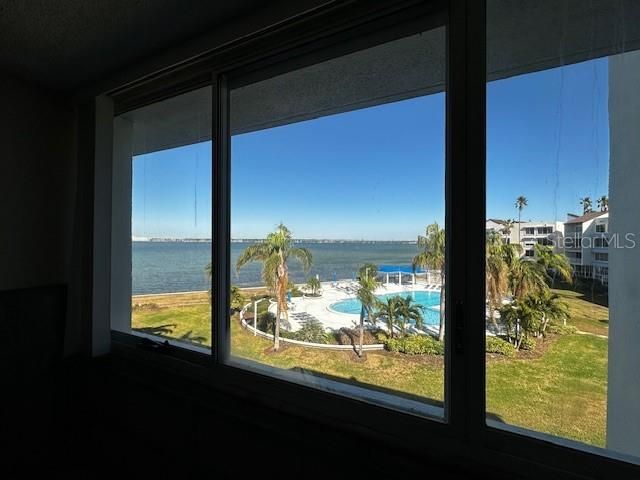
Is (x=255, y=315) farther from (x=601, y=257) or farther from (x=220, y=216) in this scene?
(x=601, y=257)

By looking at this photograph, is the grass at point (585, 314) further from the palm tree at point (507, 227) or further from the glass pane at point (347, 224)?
the glass pane at point (347, 224)

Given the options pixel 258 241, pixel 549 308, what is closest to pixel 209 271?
pixel 258 241

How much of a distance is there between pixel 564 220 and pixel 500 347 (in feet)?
1.36

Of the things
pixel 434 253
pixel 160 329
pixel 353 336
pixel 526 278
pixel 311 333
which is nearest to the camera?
pixel 526 278

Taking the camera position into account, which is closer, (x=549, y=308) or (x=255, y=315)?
(x=549, y=308)

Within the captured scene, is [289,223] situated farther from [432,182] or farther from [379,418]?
[379,418]

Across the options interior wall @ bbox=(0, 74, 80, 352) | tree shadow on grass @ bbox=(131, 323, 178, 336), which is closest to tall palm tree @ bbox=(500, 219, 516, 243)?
tree shadow on grass @ bbox=(131, 323, 178, 336)

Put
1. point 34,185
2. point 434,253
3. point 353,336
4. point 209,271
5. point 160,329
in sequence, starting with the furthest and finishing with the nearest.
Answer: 1. point 34,185
2. point 160,329
3. point 209,271
4. point 353,336
5. point 434,253

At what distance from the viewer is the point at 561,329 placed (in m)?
0.98

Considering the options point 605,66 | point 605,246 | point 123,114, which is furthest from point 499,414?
point 123,114

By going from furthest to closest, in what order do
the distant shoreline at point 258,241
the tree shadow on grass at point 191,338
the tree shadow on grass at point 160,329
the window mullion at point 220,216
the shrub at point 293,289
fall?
the tree shadow on grass at point 160,329 → the tree shadow on grass at point 191,338 → the window mullion at point 220,216 → the shrub at point 293,289 → the distant shoreline at point 258,241

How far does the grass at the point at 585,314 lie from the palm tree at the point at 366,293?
595 millimetres

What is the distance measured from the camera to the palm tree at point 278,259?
157cm

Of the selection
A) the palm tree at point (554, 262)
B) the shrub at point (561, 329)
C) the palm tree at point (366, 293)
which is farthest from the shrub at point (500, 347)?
the palm tree at point (366, 293)
